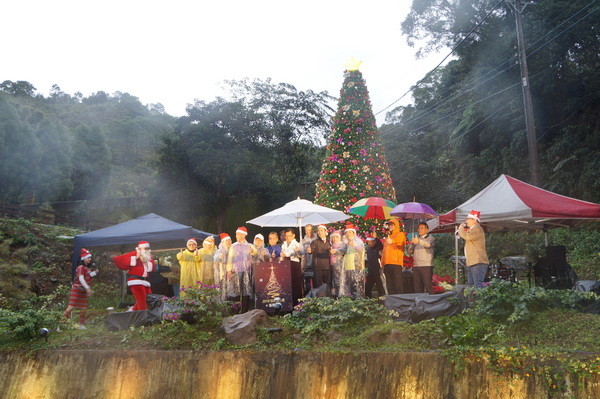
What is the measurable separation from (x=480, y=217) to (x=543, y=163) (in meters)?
15.8

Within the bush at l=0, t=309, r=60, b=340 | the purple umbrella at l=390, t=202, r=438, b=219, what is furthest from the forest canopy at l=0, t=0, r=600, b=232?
the bush at l=0, t=309, r=60, b=340

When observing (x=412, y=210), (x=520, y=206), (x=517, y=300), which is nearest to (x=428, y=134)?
(x=412, y=210)

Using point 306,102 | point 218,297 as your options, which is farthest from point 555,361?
point 306,102

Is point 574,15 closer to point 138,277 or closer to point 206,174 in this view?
point 206,174

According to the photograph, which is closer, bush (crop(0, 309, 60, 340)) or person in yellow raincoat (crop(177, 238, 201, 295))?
bush (crop(0, 309, 60, 340))

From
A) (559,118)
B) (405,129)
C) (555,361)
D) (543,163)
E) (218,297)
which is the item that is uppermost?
(405,129)

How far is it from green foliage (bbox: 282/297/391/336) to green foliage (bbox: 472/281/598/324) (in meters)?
1.51

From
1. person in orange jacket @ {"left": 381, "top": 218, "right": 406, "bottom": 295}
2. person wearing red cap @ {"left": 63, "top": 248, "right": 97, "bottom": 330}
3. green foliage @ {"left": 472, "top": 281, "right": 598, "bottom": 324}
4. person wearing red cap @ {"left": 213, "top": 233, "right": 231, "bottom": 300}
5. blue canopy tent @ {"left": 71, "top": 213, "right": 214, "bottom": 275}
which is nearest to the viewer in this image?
green foliage @ {"left": 472, "top": 281, "right": 598, "bottom": 324}

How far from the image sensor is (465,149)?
29.4 meters

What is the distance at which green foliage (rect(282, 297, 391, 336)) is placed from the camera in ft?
25.9

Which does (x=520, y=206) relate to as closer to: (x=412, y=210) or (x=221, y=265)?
(x=412, y=210)

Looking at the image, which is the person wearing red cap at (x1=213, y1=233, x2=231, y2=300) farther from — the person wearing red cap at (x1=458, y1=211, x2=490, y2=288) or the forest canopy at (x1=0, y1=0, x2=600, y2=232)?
the forest canopy at (x1=0, y1=0, x2=600, y2=232)

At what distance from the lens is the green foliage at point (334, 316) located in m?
7.91

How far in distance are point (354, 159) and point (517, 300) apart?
9405mm
